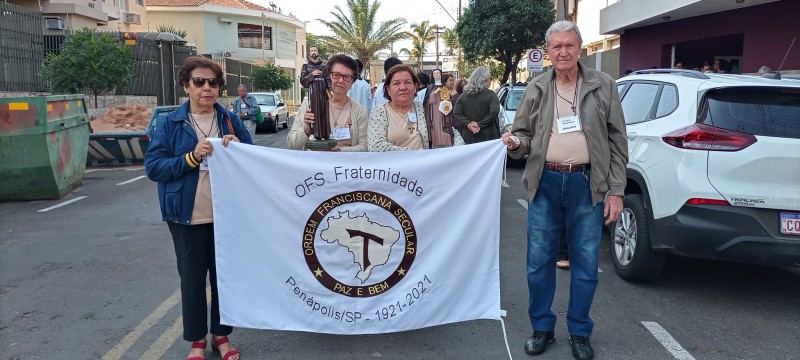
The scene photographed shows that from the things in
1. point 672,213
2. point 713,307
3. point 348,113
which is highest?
point 348,113

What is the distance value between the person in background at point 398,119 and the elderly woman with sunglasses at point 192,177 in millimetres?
1003

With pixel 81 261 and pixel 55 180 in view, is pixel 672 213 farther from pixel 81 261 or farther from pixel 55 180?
pixel 55 180

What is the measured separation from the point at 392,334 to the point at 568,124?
72.3 inches

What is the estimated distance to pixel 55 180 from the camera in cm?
974

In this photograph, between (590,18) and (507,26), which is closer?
(590,18)

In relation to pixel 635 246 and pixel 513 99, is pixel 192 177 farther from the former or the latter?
pixel 513 99

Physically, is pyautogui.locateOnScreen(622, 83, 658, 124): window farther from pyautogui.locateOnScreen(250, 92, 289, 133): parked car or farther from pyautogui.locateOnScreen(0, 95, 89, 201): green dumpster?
pyautogui.locateOnScreen(250, 92, 289, 133): parked car

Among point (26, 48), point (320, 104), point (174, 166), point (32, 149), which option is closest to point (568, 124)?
point (320, 104)

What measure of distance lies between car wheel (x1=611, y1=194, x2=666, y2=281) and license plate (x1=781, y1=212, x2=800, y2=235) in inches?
38.5

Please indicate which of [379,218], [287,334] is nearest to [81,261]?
[287,334]

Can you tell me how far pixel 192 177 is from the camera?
12.1 feet

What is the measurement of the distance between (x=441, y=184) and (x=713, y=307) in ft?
8.58

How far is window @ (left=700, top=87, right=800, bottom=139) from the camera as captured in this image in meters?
4.44

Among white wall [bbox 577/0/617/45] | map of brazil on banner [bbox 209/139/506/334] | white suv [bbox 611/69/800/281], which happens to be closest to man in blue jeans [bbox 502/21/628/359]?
map of brazil on banner [bbox 209/139/506/334]
